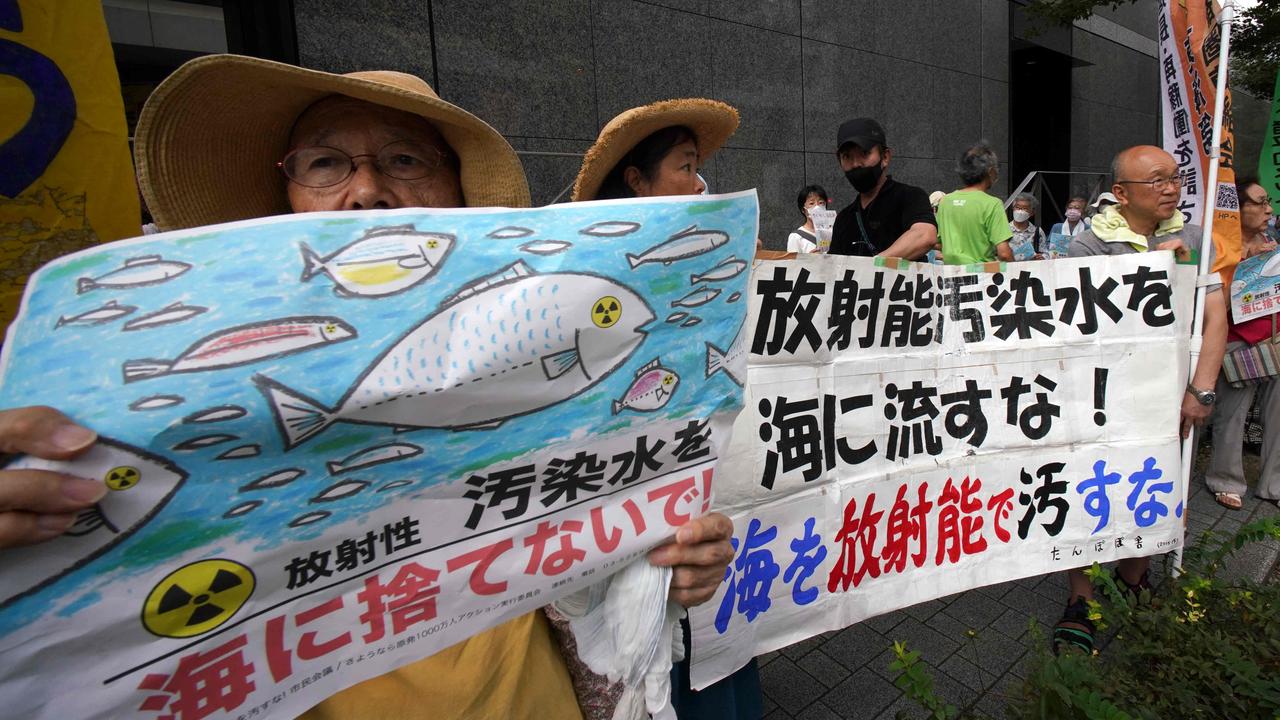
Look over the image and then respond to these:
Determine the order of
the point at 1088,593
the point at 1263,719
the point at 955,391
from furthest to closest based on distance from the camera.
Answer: the point at 1088,593 → the point at 955,391 → the point at 1263,719

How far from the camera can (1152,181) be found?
266 cm

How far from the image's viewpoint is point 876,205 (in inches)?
142

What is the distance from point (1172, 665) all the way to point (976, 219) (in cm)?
329

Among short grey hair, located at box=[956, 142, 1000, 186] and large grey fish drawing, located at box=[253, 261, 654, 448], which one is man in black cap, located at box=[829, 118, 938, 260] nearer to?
short grey hair, located at box=[956, 142, 1000, 186]

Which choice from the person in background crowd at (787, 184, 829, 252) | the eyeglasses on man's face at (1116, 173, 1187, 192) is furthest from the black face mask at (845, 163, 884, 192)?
the person in background crowd at (787, 184, 829, 252)

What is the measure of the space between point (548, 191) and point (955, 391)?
14.2 ft

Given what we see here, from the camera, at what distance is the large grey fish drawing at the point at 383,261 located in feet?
2.53

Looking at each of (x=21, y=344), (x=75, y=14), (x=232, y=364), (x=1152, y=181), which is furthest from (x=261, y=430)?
(x=1152, y=181)

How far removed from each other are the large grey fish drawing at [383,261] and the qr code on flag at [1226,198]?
3402mm

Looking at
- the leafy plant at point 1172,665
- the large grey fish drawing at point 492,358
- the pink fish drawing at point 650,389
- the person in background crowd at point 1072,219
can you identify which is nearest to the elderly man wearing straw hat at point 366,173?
the pink fish drawing at point 650,389

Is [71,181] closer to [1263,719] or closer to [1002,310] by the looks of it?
[1002,310]

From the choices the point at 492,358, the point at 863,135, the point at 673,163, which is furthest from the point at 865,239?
the point at 492,358

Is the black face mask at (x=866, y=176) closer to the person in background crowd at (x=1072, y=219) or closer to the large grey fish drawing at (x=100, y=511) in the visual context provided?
the large grey fish drawing at (x=100, y=511)

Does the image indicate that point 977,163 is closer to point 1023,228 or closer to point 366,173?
point 366,173
